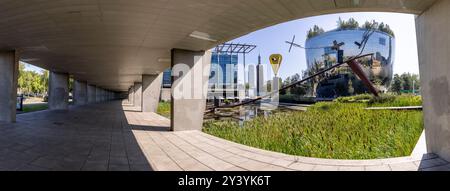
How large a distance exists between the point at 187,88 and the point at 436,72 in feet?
24.7

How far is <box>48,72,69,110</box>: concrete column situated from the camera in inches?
784

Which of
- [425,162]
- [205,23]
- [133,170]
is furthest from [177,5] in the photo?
[425,162]

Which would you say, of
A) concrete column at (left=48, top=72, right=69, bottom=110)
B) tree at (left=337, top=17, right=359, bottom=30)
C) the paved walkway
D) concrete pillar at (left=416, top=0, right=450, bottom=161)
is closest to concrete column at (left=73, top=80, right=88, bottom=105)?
concrete column at (left=48, top=72, right=69, bottom=110)

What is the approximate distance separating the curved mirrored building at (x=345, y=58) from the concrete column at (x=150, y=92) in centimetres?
4378

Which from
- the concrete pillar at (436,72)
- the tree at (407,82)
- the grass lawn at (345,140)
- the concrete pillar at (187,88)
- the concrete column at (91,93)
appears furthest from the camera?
the tree at (407,82)

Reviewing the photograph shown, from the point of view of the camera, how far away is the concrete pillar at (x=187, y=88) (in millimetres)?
9500

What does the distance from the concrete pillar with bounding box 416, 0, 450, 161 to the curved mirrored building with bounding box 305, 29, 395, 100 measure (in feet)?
165

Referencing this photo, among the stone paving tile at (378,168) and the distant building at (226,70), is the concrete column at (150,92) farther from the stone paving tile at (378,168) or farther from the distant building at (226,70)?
the distant building at (226,70)

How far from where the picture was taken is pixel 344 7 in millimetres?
5570

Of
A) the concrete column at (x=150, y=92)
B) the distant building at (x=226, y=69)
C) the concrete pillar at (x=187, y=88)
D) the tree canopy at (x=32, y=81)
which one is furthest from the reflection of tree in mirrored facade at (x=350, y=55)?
the tree canopy at (x=32, y=81)

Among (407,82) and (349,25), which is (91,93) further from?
(407,82)

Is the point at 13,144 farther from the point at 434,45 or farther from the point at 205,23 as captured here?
the point at 434,45

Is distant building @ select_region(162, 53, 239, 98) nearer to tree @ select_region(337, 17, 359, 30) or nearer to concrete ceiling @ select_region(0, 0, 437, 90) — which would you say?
tree @ select_region(337, 17, 359, 30)
